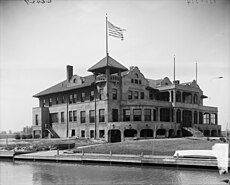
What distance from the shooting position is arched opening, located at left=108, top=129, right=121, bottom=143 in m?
39.5

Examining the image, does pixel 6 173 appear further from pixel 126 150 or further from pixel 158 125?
pixel 158 125

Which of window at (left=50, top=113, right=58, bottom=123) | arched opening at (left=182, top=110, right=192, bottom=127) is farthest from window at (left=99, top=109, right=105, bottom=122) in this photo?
arched opening at (left=182, top=110, right=192, bottom=127)

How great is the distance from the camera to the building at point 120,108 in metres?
40.0

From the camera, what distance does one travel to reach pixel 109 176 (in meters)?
19.6

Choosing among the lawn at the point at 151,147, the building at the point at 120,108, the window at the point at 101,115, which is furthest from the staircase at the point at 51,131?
the lawn at the point at 151,147

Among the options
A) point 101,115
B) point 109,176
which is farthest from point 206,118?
point 109,176

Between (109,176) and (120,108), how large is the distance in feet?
71.6

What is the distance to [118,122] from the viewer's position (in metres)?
38.8

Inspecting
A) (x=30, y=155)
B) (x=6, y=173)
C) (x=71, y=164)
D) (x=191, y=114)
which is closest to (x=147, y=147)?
(x=71, y=164)

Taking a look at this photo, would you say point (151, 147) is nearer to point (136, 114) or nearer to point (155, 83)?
point (136, 114)

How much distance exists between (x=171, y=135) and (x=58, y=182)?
82.3 ft

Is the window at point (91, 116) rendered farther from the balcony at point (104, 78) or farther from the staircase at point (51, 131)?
the staircase at point (51, 131)

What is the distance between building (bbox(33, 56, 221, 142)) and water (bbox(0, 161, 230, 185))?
15.6 m

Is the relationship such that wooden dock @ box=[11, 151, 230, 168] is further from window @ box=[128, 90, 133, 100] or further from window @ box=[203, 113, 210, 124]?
window @ box=[203, 113, 210, 124]
